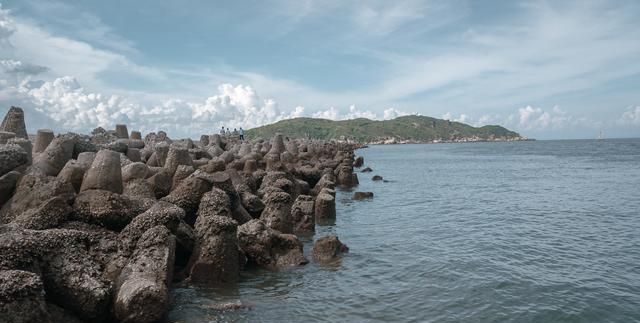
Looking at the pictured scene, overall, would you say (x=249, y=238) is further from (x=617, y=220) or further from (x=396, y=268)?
(x=617, y=220)

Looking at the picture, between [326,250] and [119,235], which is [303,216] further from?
[119,235]

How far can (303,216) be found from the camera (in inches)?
722

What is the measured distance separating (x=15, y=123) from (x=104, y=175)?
11.4 meters

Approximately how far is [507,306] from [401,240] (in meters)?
6.77

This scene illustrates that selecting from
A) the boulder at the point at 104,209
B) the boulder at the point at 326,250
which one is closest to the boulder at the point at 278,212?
the boulder at the point at 326,250

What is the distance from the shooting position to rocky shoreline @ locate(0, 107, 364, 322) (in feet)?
27.2

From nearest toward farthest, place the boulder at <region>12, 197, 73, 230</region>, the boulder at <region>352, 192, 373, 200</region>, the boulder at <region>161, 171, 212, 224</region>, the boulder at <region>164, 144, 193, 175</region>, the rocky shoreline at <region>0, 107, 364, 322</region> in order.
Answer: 1. the rocky shoreline at <region>0, 107, 364, 322</region>
2. the boulder at <region>12, 197, 73, 230</region>
3. the boulder at <region>161, 171, 212, 224</region>
4. the boulder at <region>164, 144, 193, 175</region>
5. the boulder at <region>352, 192, 373, 200</region>

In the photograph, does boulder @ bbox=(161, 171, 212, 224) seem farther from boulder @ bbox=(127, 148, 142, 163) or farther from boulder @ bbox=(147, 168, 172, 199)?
boulder @ bbox=(127, 148, 142, 163)

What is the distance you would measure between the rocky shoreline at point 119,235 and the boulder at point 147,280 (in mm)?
20

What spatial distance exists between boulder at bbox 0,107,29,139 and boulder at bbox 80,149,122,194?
10351mm

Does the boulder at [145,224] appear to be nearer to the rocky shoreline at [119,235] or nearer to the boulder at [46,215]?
the rocky shoreline at [119,235]

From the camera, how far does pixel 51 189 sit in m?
11.7

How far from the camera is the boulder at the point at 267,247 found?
1318 centimetres

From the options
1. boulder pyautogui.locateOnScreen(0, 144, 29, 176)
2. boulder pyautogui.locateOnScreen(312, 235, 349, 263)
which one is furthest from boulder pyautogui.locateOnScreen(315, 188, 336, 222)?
boulder pyautogui.locateOnScreen(0, 144, 29, 176)
